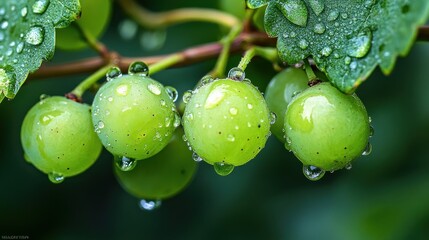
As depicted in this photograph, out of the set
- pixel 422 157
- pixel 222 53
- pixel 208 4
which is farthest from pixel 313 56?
pixel 208 4

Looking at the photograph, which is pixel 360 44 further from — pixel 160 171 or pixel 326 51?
pixel 160 171

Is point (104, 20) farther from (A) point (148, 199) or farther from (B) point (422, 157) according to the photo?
(B) point (422, 157)

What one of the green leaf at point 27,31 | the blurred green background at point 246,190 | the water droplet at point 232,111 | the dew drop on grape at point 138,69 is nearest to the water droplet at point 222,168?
the water droplet at point 232,111

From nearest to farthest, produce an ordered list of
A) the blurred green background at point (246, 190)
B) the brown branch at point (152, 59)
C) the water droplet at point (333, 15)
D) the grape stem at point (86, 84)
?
the water droplet at point (333, 15), the grape stem at point (86, 84), the brown branch at point (152, 59), the blurred green background at point (246, 190)

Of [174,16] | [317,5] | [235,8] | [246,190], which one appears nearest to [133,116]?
[317,5]

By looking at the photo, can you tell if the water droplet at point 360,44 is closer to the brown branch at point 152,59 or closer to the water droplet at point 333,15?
the water droplet at point 333,15

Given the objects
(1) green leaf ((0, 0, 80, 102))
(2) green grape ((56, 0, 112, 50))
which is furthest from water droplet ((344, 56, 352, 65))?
(2) green grape ((56, 0, 112, 50))
